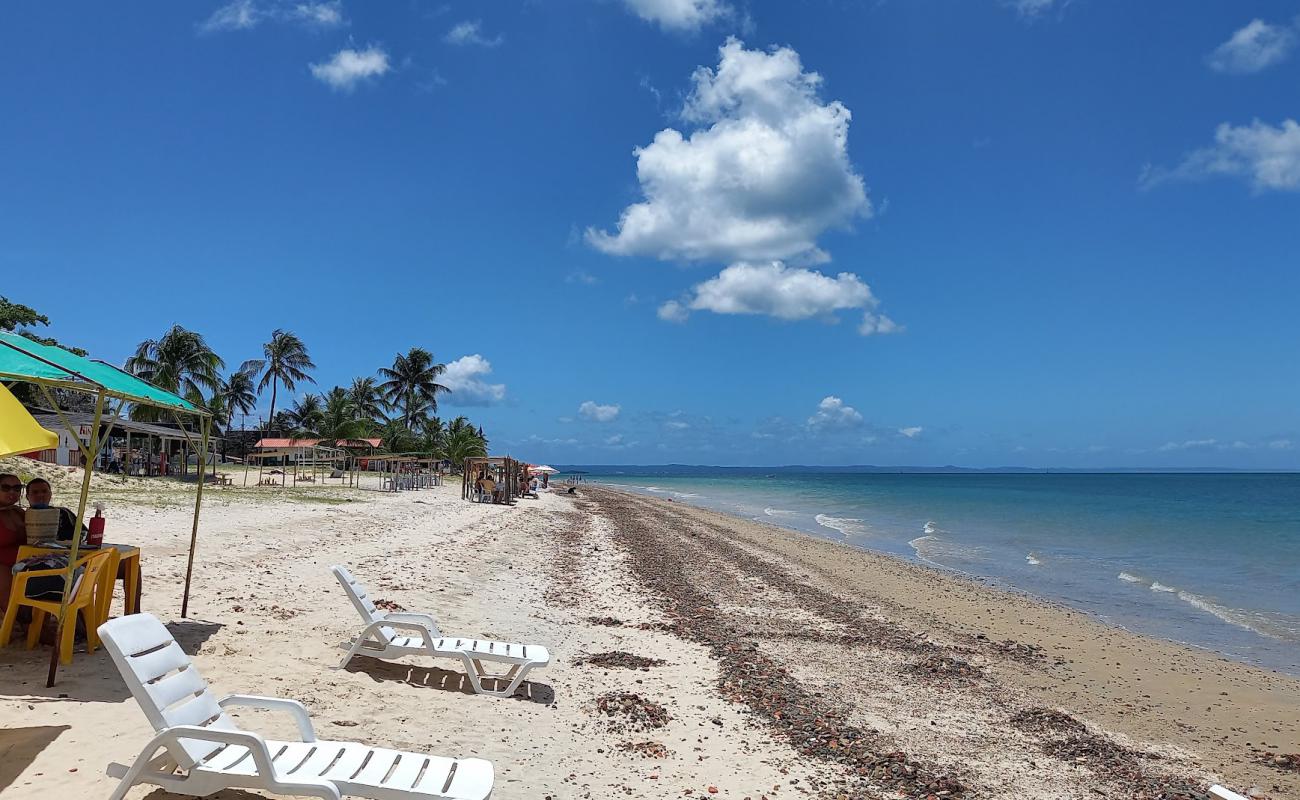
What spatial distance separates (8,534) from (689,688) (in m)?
5.60

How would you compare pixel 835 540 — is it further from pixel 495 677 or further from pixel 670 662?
pixel 495 677

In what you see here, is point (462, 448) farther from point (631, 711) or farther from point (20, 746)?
point (20, 746)

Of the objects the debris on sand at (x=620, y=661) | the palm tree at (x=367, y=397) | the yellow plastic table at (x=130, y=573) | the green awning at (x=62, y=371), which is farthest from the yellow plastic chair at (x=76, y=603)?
the palm tree at (x=367, y=397)

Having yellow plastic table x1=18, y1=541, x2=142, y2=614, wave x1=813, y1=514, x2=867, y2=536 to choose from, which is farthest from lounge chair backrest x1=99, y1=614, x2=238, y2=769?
wave x1=813, y1=514, x2=867, y2=536

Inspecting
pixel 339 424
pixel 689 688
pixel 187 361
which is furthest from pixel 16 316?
pixel 689 688

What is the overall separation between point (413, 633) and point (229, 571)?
307 cm

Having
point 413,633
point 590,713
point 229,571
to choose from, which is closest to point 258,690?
point 590,713

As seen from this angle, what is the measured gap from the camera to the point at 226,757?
3.85 m

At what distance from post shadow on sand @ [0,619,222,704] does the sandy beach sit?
2 centimetres

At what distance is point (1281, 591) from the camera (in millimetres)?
18203

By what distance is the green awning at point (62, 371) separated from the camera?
5.02 metres

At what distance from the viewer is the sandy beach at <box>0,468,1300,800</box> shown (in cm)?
520

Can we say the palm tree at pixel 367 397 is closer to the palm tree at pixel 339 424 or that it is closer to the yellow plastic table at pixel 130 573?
the palm tree at pixel 339 424

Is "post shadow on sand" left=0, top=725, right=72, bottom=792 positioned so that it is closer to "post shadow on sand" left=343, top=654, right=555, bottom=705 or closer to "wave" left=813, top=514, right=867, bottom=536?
"post shadow on sand" left=343, top=654, right=555, bottom=705
